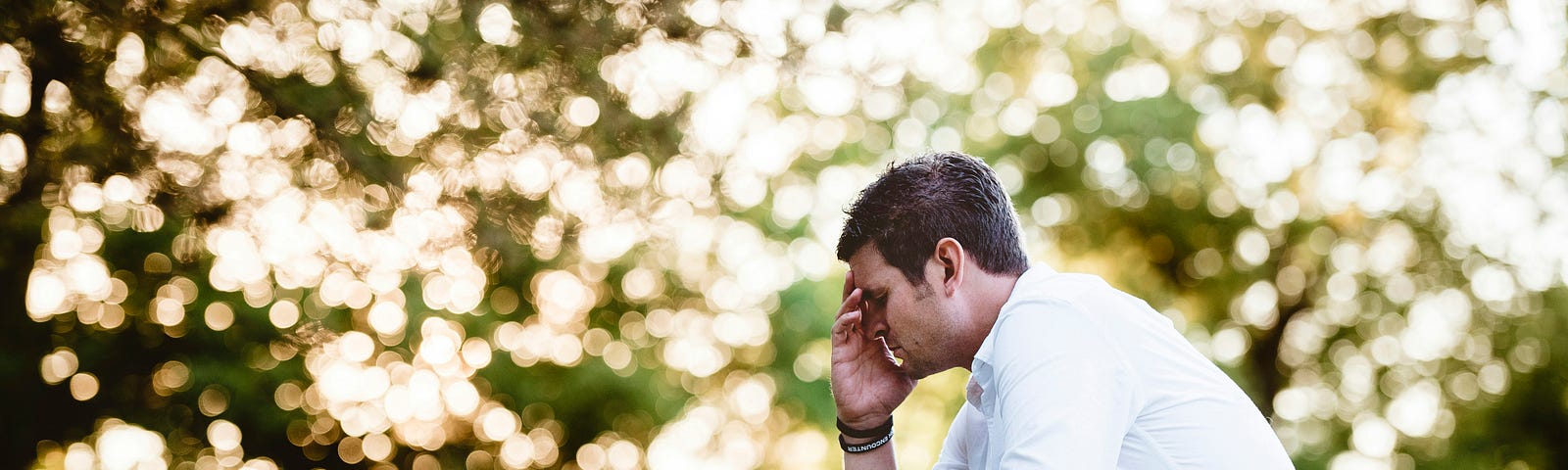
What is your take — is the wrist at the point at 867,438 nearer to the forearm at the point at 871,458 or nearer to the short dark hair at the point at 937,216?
the forearm at the point at 871,458

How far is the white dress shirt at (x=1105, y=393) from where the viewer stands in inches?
70.7

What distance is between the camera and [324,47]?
6.43 metres

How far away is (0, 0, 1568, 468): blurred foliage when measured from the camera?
6.36m

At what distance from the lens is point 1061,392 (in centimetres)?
181

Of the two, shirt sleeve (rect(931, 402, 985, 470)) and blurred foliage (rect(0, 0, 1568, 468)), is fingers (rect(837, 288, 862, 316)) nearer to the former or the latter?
shirt sleeve (rect(931, 402, 985, 470))

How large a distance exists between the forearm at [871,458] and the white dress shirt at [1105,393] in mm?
813

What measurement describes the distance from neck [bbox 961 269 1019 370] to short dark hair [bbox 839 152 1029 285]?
22 mm

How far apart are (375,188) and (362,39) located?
0.99 m

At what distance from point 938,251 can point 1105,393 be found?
21.7 inches

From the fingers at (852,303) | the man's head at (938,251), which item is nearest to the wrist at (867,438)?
the fingers at (852,303)

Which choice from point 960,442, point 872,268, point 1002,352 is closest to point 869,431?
point 960,442

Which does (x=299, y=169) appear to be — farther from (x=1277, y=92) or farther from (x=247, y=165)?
(x=1277, y=92)

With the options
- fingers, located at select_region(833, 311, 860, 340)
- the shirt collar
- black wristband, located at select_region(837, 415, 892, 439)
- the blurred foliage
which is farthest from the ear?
the blurred foliage

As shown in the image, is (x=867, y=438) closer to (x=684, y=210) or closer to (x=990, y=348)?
(x=990, y=348)
